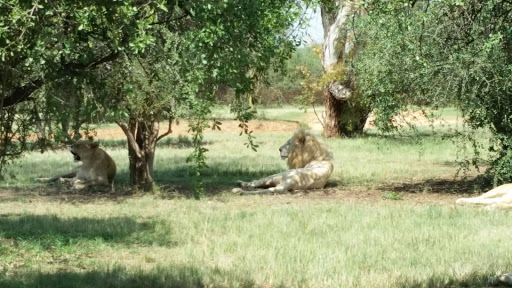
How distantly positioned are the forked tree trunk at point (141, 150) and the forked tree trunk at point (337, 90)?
16742 mm

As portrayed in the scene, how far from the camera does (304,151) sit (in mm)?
20094

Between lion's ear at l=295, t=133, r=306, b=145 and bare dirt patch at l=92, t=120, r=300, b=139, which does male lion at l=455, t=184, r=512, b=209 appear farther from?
bare dirt patch at l=92, t=120, r=300, b=139

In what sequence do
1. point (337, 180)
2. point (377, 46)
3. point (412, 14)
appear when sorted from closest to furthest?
1. point (412, 14)
2. point (377, 46)
3. point (337, 180)

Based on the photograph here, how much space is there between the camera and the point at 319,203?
1623cm

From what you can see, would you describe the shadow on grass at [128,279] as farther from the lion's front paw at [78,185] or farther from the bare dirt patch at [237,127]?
the bare dirt patch at [237,127]

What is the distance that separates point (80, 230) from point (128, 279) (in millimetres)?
3724

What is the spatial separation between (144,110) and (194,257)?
23.9 ft

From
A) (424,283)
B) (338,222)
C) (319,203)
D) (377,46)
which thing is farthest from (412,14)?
(424,283)

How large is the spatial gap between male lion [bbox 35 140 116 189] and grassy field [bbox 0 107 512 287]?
411 millimetres

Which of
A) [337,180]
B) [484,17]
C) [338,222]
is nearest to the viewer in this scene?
[338,222]

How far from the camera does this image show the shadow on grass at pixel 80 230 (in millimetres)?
11617

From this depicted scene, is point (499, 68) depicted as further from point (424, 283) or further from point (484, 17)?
point (424, 283)

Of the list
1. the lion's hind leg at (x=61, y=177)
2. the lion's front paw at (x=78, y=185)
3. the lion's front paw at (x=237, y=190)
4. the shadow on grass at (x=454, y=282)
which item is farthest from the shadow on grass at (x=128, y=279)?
the lion's hind leg at (x=61, y=177)

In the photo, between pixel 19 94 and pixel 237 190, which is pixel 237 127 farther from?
pixel 19 94
